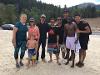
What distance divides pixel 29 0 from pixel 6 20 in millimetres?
52607

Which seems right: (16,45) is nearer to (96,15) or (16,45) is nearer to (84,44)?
(84,44)

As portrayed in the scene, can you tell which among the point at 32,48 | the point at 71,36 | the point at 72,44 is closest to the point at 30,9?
the point at 71,36

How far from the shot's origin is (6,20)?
7869 cm

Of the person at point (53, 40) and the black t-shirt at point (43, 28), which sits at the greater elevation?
the black t-shirt at point (43, 28)

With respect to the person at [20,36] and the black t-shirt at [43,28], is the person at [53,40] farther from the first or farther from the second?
the person at [20,36]

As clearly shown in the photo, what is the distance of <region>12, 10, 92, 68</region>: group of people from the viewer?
11.7 m

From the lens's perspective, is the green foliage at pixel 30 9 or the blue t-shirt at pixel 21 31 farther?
the green foliage at pixel 30 9

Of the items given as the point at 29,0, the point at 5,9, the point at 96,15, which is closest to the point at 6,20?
the point at 5,9

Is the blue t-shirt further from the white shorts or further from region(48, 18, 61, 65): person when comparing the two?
the white shorts

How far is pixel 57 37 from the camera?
484 inches

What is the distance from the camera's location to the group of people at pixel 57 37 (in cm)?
1170

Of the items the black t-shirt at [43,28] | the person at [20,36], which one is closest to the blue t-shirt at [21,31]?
the person at [20,36]

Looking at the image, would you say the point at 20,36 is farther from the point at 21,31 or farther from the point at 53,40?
the point at 53,40

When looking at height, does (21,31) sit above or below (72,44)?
above
